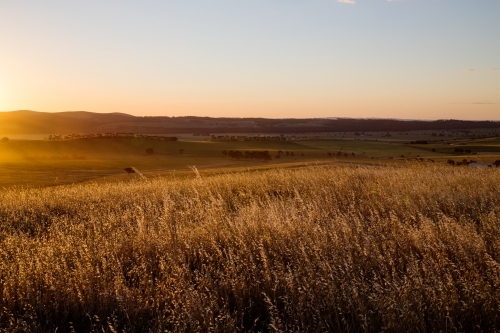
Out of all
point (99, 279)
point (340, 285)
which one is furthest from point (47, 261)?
point (340, 285)

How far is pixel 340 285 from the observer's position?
4488 mm

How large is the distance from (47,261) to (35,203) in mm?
5907

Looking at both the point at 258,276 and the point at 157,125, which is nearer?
the point at 258,276

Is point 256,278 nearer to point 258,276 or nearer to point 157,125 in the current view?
point 258,276

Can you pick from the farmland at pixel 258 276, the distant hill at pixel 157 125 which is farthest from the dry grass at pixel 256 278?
the distant hill at pixel 157 125

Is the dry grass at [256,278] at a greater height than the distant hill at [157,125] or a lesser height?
lesser

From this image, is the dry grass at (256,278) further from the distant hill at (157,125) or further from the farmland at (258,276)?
the distant hill at (157,125)

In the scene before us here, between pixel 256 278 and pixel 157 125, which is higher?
pixel 157 125

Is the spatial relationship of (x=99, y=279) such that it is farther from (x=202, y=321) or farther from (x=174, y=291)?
(x=202, y=321)

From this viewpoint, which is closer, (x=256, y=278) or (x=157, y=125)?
(x=256, y=278)

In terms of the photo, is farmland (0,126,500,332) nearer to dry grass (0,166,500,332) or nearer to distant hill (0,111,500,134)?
dry grass (0,166,500,332)

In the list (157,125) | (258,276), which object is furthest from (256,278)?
(157,125)

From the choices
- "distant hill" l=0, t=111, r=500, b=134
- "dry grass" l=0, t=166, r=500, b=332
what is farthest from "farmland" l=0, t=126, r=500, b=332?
"distant hill" l=0, t=111, r=500, b=134

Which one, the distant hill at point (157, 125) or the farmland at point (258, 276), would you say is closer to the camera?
the farmland at point (258, 276)
